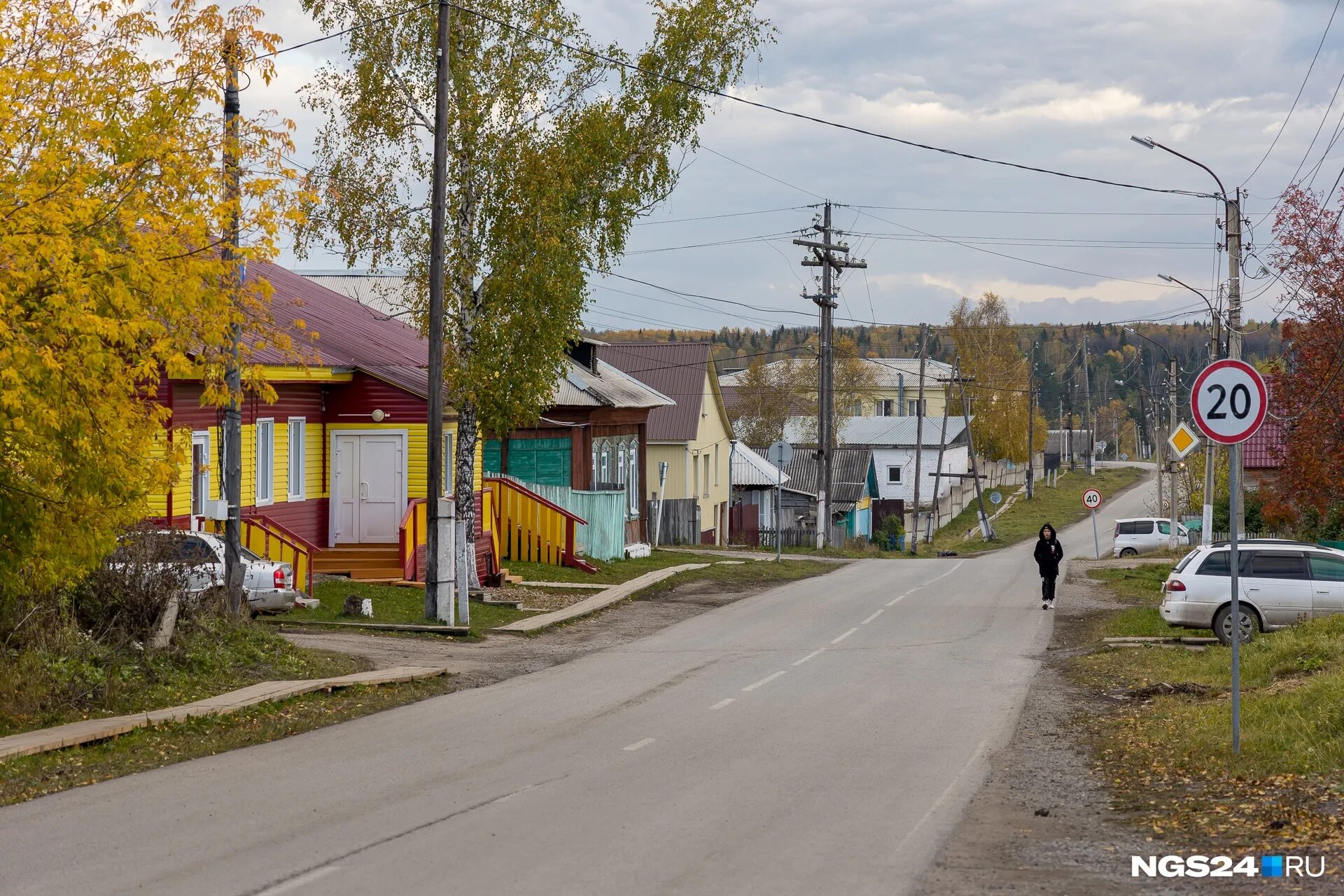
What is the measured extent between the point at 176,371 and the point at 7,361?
65.9 inches

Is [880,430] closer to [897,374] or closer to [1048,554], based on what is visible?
[897,374]

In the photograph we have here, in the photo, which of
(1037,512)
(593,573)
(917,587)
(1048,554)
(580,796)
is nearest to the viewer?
(580,796)

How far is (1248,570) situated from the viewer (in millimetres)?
20656

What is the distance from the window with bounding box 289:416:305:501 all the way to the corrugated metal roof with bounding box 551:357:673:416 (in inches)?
363

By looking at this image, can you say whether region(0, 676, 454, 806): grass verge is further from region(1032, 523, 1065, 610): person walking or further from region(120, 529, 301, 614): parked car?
region(1032, 523, 1065, 610): person walking

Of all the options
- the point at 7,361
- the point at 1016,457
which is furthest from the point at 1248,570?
the point at 1016,457

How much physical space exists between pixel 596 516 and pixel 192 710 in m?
21.9

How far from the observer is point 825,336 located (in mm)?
44344

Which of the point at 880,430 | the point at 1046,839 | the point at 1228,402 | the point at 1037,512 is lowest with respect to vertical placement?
the point at 1037,512

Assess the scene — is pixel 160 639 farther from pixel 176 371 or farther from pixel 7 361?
pixel 7 361

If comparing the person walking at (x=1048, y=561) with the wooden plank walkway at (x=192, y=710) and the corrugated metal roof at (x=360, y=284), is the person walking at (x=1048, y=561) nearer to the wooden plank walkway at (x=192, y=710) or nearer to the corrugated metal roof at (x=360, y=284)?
the wooden plank walkway at (x=192, y=710)

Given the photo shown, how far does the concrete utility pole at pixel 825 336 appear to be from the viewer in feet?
147

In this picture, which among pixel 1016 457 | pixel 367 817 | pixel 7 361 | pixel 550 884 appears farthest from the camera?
pixel 1016 457

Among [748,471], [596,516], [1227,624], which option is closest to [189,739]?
[1227,624]
